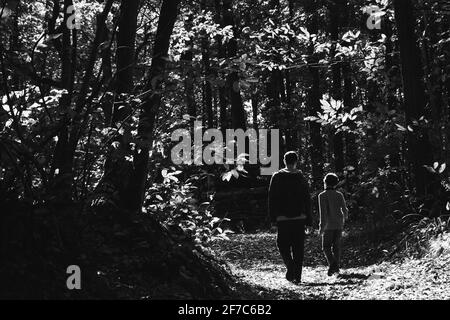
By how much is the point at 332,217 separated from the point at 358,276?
1.19m

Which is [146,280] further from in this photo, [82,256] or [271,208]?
[271,208]

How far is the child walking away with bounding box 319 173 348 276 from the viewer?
1052 cm

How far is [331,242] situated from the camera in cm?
1071

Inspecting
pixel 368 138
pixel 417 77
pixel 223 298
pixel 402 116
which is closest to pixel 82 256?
pixel 223 298

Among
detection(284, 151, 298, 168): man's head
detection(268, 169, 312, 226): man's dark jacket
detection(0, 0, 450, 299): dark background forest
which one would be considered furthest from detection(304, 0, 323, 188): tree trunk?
detection(268, 169, 312, 226): man's dark jacket

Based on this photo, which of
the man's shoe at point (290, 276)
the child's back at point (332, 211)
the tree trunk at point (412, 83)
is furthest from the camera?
the tree trunk at point (412, 83)

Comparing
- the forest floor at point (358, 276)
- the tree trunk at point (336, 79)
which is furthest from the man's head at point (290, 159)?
the tree trunk at point (336, 79)

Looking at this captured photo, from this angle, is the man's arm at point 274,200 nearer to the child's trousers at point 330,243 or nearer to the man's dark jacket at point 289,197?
the man's dark jacket at point 289,197

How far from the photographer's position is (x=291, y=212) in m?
9.44

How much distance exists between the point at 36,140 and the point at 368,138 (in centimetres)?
1027

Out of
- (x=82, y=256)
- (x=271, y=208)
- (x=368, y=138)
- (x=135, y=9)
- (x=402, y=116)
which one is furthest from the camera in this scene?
(x=368, y=138)

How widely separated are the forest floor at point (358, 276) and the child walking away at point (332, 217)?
413mm

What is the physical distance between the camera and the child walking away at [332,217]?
1052cm

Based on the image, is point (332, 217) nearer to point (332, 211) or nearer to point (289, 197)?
point (332, 211)
